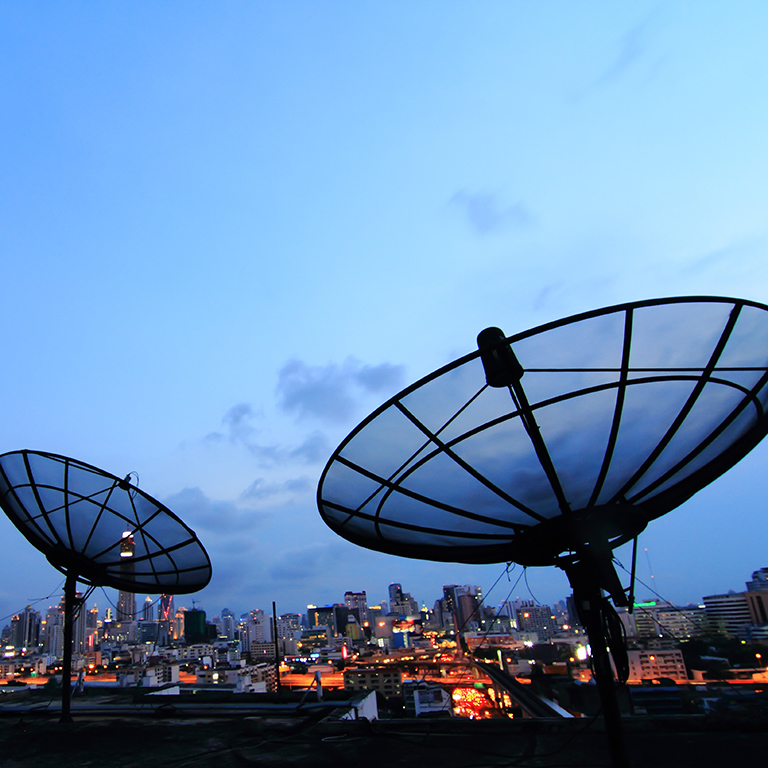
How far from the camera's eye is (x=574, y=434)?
6.15 m

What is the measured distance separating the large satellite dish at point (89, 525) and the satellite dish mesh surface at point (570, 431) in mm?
6285

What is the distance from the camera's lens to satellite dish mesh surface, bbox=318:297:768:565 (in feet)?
17.7

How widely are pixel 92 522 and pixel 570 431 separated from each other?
11100 mm

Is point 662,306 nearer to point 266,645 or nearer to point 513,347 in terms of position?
point 513,347

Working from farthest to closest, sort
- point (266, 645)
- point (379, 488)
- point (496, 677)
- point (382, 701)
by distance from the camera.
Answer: point (266, 645) < point (382, 701) < point (496, 677) < point (379, 488)

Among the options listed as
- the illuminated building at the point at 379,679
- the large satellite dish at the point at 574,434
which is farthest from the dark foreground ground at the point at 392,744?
the illuminated building at the point at 379,679

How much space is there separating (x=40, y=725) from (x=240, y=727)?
4.91 metres

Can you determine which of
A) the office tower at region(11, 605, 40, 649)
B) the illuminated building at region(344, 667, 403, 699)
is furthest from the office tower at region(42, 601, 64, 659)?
the illuminated building at region(344, 667, 403, 699)

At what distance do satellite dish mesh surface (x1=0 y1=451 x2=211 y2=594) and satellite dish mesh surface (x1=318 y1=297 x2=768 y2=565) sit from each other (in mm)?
6292

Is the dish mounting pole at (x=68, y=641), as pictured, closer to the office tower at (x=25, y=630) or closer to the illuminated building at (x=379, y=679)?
the illuminated building at (x=379, y=679)

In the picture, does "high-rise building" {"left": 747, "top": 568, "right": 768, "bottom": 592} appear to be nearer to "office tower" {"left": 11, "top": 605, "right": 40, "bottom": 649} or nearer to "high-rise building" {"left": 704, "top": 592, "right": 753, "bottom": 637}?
"high-rise building" {"left": 704, "top": 592, "right": 753, "bottom": 637}

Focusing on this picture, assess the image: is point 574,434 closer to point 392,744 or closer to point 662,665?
point 392,744

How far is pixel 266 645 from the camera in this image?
193 m

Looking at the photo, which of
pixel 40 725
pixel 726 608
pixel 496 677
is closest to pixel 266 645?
pixel 726 608
